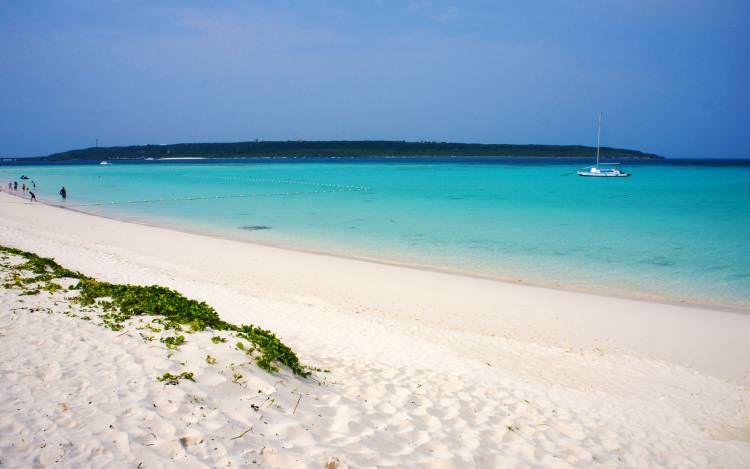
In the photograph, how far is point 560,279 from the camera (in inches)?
657

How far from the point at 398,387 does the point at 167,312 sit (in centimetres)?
376

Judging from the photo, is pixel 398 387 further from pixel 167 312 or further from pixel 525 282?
pixel 525 282

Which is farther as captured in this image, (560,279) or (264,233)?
(264,233)

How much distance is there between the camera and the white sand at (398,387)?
15.2 feet

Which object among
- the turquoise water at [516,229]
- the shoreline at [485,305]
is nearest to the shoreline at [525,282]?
the turquoise water at [516,229]

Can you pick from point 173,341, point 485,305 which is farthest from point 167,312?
point 485,305

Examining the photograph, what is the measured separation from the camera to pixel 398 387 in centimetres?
680

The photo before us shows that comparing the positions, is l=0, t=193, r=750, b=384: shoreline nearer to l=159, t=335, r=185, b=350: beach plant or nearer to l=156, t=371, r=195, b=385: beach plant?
l=159, t=335, r=185, b=350: beach plant

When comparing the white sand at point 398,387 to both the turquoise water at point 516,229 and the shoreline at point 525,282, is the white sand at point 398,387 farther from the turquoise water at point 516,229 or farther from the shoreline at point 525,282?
the turquoise water at point 516,229

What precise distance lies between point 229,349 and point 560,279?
13046mm

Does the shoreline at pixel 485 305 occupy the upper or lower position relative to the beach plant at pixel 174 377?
lower

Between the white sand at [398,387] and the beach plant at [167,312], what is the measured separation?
295 mm

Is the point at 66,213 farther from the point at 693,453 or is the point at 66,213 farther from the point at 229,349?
the point at 693,453

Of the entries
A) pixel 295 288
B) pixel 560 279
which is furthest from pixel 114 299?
pixel 560 279
